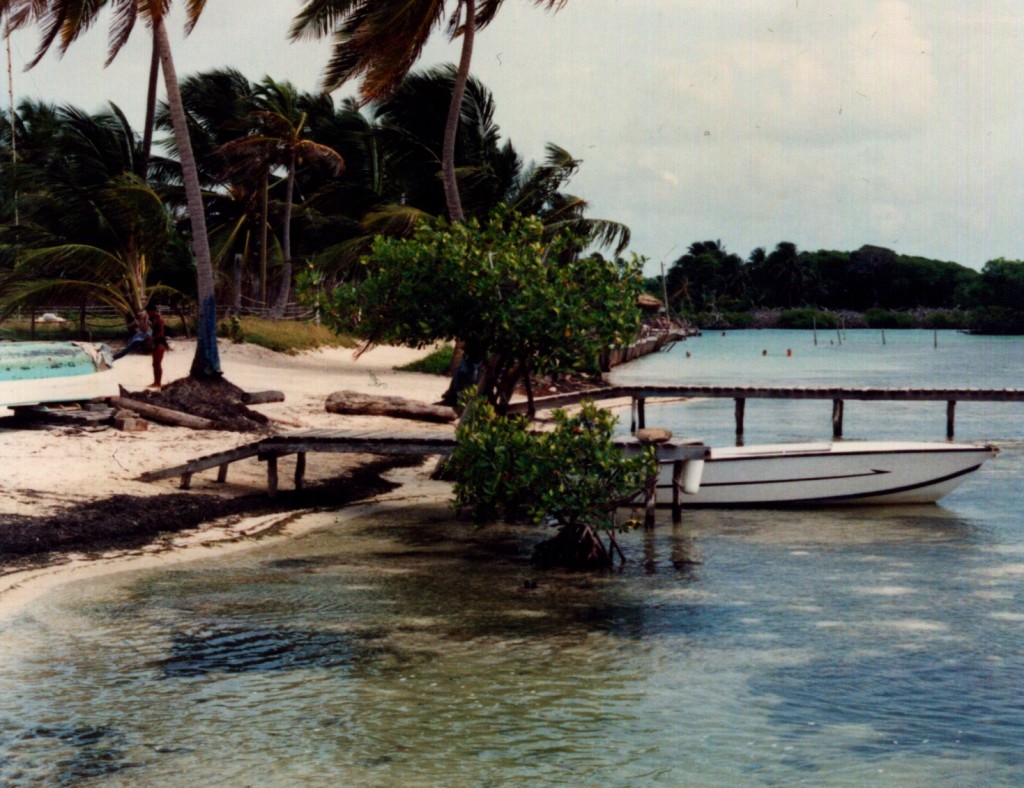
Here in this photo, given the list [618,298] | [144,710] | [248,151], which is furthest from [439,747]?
[248,151]

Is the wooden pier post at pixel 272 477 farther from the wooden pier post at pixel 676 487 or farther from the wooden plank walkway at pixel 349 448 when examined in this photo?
the wooden pier post at pixel 676 487

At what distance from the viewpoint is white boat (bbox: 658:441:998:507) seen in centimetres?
1997

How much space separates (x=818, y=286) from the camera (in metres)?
174

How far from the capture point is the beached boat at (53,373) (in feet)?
66.5

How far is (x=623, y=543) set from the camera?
1725cm

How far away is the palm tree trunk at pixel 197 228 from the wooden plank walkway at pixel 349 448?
685cm

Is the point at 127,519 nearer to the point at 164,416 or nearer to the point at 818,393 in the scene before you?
the point at 164,416

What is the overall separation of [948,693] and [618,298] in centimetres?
850

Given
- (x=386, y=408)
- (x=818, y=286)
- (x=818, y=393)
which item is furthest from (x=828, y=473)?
(x=818, y=286)

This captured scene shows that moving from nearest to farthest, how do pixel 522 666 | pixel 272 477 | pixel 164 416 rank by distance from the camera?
pixel 522 666, pixel 272 477, pixel 164 416

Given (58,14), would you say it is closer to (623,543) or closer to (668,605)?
(623,543)

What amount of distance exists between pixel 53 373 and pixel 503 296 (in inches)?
333

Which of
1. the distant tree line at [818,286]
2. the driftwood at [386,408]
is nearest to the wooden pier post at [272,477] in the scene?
the driftwood at [386,408]

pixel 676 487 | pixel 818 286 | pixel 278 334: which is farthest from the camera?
pixel 818 286
